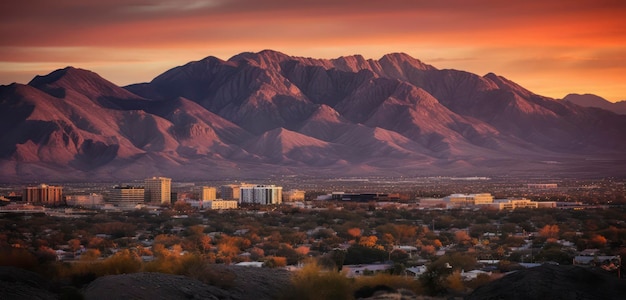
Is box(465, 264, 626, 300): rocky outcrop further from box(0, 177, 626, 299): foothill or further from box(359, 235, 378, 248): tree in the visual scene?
box(359, 235, 378, 248): tree

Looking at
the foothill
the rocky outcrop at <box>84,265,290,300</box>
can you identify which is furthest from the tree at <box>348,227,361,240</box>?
the rocky outcrop at <box>84,265,290,300</box>

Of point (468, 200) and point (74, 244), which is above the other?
point (468, 200)

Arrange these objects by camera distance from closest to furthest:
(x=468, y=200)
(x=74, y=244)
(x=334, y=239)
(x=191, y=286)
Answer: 1. (x=191, y=286)
2. (x=74, y=244)
3. (x=334, y=239)
4. (x=468, y=200)

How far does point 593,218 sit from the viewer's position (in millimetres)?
136875

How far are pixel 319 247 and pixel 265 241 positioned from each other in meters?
7.61

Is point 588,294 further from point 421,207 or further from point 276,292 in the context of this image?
point 421,207

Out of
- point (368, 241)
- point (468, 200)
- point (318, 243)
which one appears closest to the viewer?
point (368, 241)

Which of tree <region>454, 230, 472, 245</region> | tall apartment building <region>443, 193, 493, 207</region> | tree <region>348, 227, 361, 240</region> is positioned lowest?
tree <region>454, 230, 472, 245</region>

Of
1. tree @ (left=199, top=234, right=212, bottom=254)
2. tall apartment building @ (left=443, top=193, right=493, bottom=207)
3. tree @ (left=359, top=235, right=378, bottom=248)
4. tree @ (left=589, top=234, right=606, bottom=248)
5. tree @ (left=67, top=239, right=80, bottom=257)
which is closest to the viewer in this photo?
tree @ (left=199, top=234, right=212, bottom=254)

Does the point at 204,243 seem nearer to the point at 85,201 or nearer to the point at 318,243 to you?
the point at 318,243

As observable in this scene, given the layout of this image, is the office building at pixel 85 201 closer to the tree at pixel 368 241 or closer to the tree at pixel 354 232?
the tree at pixel 354 232

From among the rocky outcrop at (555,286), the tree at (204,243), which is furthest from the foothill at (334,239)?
the rocky outcrop at (555,286)

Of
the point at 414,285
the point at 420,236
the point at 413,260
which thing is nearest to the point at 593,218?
the point at 420,236

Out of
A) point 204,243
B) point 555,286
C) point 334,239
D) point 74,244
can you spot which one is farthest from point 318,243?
point 555,286
